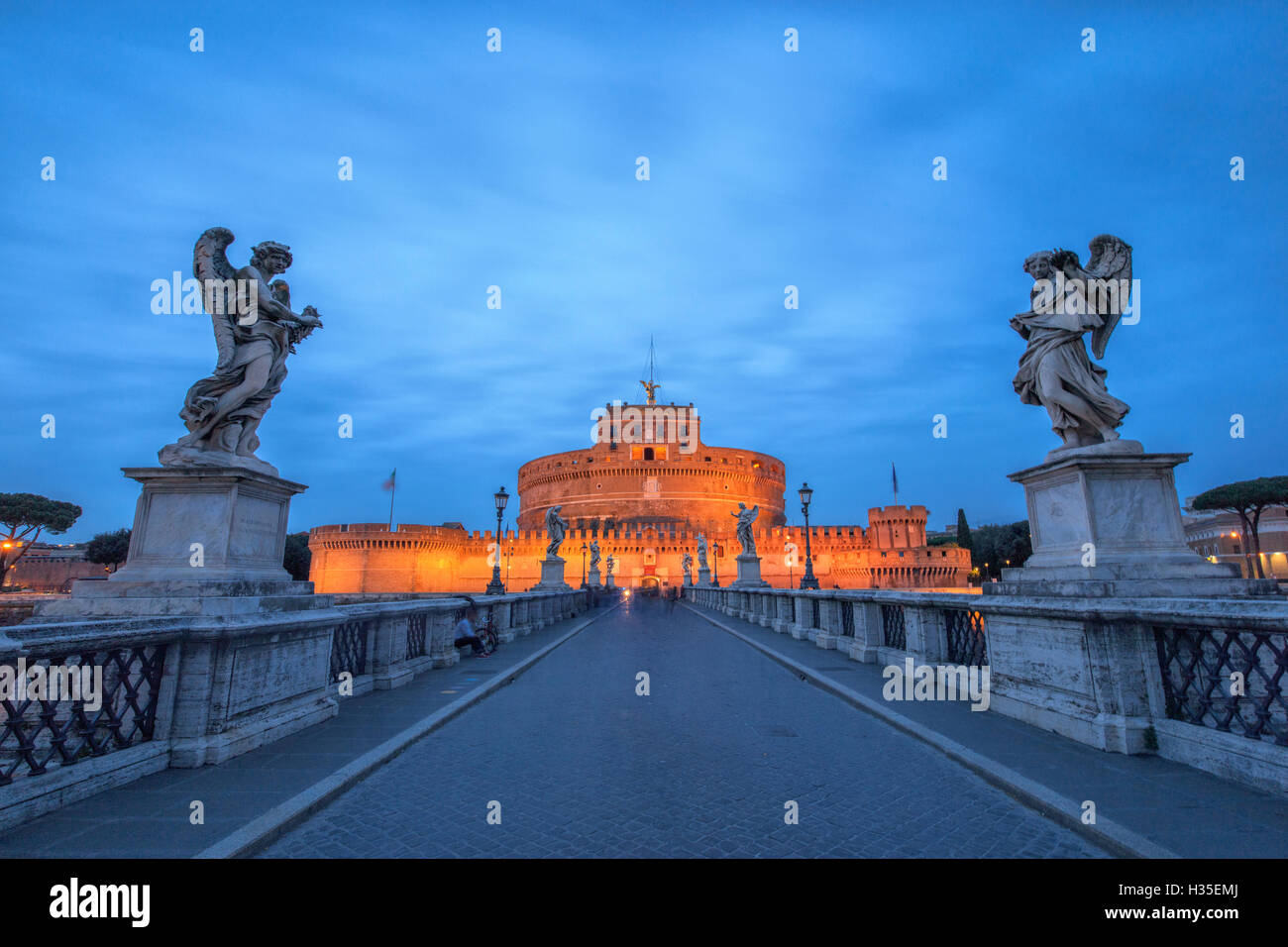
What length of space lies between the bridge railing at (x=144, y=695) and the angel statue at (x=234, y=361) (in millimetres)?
1451

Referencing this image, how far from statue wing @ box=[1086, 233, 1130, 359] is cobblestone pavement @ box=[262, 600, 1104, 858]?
4.02 m

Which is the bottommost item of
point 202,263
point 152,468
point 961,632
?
point 961,632

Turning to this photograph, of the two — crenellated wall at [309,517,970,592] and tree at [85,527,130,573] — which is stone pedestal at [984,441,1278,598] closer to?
crenellated wall at [309,517,970,592]

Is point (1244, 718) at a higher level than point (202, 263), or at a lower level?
lower

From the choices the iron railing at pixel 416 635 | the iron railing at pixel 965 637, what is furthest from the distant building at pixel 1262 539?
the iron railing at pixel 416 635

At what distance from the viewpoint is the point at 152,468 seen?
4.77 metres

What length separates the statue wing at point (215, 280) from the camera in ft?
16.8

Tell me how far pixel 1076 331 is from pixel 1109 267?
71 cm

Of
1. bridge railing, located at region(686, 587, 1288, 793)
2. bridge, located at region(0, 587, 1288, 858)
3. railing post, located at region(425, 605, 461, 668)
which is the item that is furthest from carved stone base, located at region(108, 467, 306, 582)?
bridge railing, located at region(686, 587, 1288, 793)

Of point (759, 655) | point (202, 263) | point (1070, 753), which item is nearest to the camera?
point (1070, 753)
